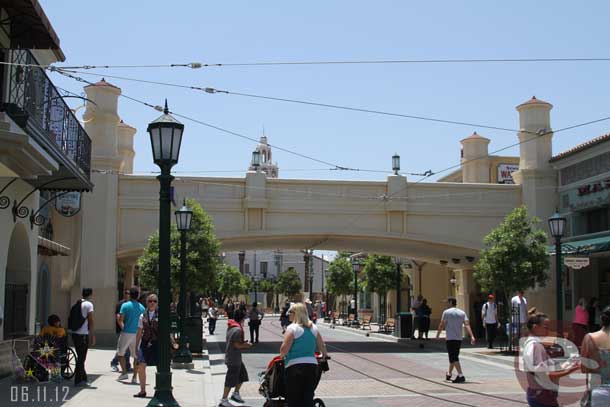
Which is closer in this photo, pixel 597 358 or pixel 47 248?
pixel 597 358

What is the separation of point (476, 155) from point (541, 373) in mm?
27122

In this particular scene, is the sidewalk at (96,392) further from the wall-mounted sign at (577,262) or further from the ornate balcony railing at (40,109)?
the wall-mounted sign at (577,262)

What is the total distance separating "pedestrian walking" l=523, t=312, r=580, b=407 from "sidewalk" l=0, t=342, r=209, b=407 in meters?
6.73

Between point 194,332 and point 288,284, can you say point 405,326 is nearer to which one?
point 194,332

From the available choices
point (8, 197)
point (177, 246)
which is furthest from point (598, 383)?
point (177, 246)

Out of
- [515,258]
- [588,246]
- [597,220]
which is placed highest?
[597,220]

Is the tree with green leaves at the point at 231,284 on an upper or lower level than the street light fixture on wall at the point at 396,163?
lower

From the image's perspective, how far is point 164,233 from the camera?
397 inches

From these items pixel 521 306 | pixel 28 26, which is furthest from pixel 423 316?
pixel 28 26

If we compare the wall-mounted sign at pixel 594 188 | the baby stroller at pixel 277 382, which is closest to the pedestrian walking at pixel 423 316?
the wall-mounted sign at pixel 594 188

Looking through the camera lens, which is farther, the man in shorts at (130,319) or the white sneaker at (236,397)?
the man in shorts at (130,319)

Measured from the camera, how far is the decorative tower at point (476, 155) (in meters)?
33.5

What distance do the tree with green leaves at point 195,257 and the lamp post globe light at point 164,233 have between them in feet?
46.2
